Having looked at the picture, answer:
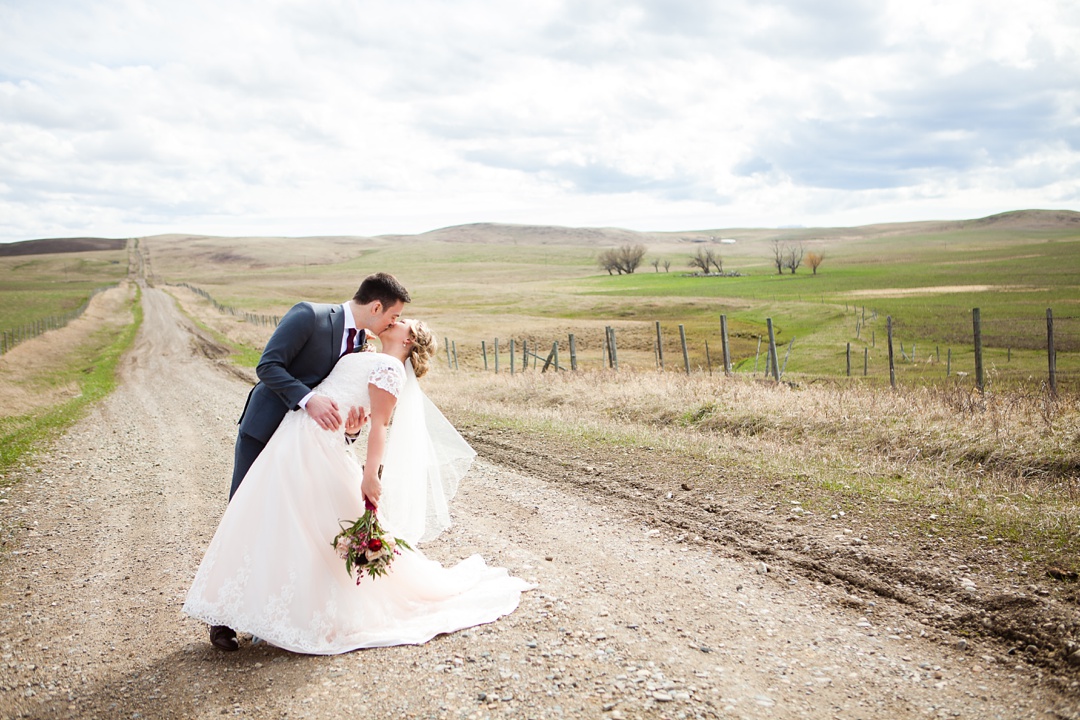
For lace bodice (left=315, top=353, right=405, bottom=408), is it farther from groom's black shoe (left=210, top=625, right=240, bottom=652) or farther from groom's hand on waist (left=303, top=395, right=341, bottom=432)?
groom's black shoe (left=210, top=625, right=240, bottom=652)

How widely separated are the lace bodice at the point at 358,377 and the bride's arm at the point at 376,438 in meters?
0.07

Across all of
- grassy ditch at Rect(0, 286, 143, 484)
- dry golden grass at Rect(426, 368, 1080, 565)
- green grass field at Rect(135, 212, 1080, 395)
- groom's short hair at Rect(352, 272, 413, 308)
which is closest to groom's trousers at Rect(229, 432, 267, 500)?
groom's short hair at Rect(352, 272, 413, 308)

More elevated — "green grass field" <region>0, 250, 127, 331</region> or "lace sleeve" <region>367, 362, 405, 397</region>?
"green grass field" <region>0, 250, 127, 331</region>

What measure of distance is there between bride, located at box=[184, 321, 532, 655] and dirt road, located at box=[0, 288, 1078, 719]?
0.19 meters

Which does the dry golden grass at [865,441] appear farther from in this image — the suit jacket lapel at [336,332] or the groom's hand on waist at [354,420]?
the suit jacket lapel at [336,332]

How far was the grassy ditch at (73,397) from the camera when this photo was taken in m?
12.0

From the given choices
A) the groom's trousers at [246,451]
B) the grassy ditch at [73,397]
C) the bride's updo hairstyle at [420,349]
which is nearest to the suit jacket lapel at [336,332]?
the bride's updo hairstyle at [420,349]

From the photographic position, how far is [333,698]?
3.90m

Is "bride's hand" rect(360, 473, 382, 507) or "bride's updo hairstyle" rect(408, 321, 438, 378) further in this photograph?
"bride's updo hairstyle" rect(408, 321, 438, 378)

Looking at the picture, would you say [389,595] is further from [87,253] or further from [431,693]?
[87,253]

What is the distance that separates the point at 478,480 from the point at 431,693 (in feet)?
15.7

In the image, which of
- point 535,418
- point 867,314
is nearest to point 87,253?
point 867,314

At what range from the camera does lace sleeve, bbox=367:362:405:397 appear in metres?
4.59

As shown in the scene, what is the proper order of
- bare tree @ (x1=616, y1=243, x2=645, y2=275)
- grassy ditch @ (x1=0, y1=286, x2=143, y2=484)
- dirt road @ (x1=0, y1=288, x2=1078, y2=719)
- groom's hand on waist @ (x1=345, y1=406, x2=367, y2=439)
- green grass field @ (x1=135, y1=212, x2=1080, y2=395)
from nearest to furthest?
dirt road @ (x1=0, y1=288, x2=1078, y2=719)
groom's hand on waist @ (x1=345, y1=406, x2=367, y2=439)
grassy ditch @ (x1=0, y1=286, x2=143, y2=484)
green grass field @ (x1=135, y1=212, x2=1080, y2=395)
bare tree @ (x1=616, y1=243, x2=645, y2=275)
